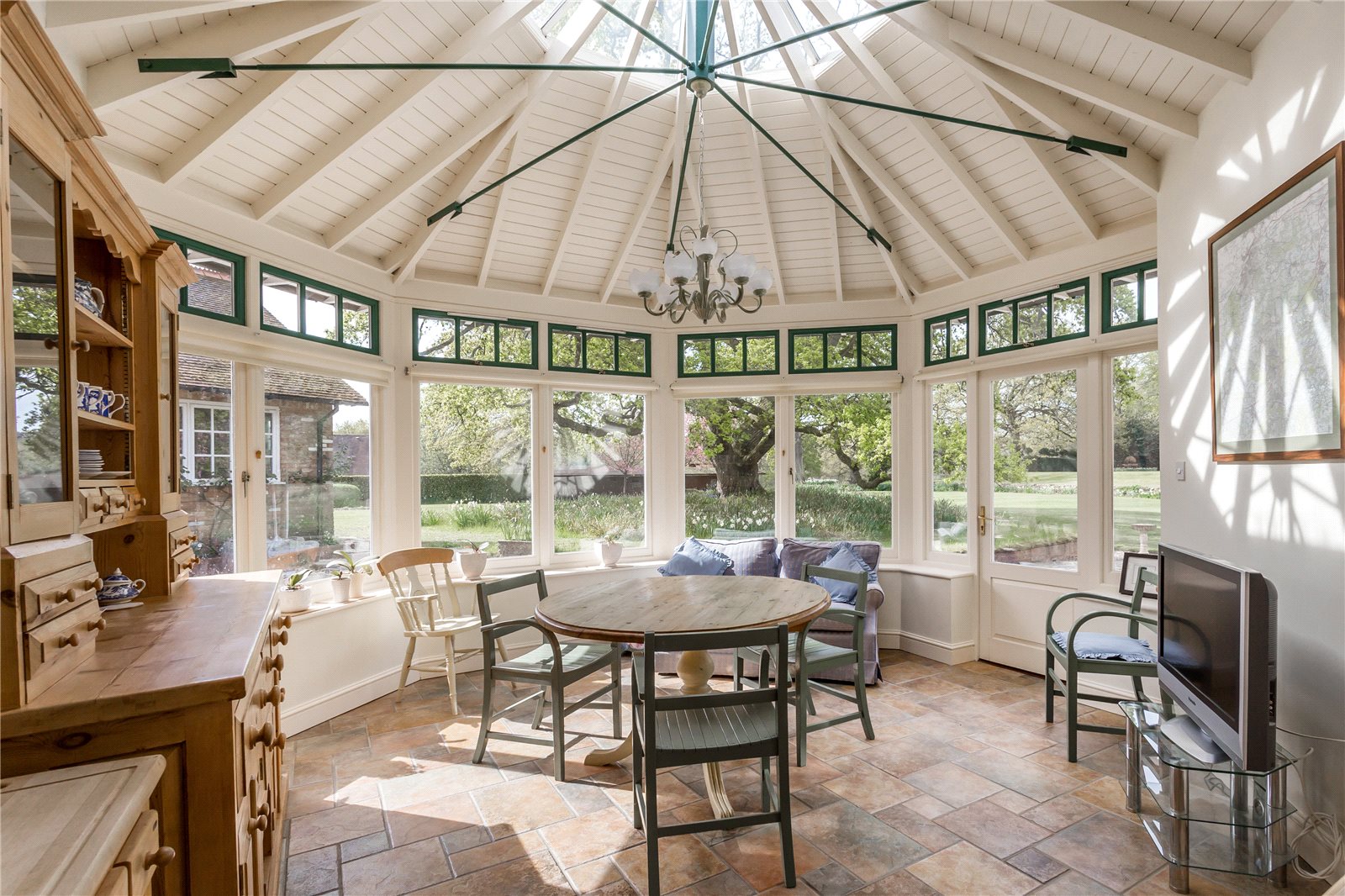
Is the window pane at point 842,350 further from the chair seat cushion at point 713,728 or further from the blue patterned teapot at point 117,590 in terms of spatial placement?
the blue patterned teapot at point 117,590

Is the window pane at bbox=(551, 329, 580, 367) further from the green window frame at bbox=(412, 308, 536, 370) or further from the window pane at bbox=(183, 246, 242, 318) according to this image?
the window pane at bbox=(183, 246, 242, 318)

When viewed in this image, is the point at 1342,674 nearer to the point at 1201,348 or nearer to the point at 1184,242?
the point at 1201,348

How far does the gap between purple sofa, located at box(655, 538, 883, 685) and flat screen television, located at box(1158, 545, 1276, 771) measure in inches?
68.4

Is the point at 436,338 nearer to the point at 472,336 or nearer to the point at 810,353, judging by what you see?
the point at 472,336

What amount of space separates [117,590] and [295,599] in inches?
65.8

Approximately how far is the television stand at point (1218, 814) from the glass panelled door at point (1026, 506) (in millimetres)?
2114

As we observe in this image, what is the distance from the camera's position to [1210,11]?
2.54 metres

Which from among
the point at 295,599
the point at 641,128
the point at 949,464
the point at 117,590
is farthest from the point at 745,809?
the point at 641,128

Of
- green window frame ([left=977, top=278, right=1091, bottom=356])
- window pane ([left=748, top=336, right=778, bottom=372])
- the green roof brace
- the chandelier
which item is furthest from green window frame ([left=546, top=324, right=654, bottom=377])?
green window frame ([left=977, top=278, right=1091, bottom=356])

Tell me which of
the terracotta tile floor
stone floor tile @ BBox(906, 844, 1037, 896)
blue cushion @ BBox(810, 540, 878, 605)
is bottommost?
the terracotta tile floor

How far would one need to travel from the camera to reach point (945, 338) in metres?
5.16

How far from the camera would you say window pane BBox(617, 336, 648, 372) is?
559 cm

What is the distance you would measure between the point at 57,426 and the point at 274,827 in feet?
5.65

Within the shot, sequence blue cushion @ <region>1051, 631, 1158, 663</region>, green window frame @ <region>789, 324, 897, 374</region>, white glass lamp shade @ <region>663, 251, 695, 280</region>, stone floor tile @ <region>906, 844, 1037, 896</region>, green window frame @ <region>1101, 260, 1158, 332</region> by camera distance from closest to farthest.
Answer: stone floor tile @ <region>906, 844, 1037, 896</region>
white glass lamp shade @ <region>663, 251, 695, 280</region>
blue cushion @ <region>1051, 631, 1158, 663</region>
green window frame @ <region>1101, 260, 1158, 332</region>
green window frame @ <region>789, 324, 897, 374</region>
